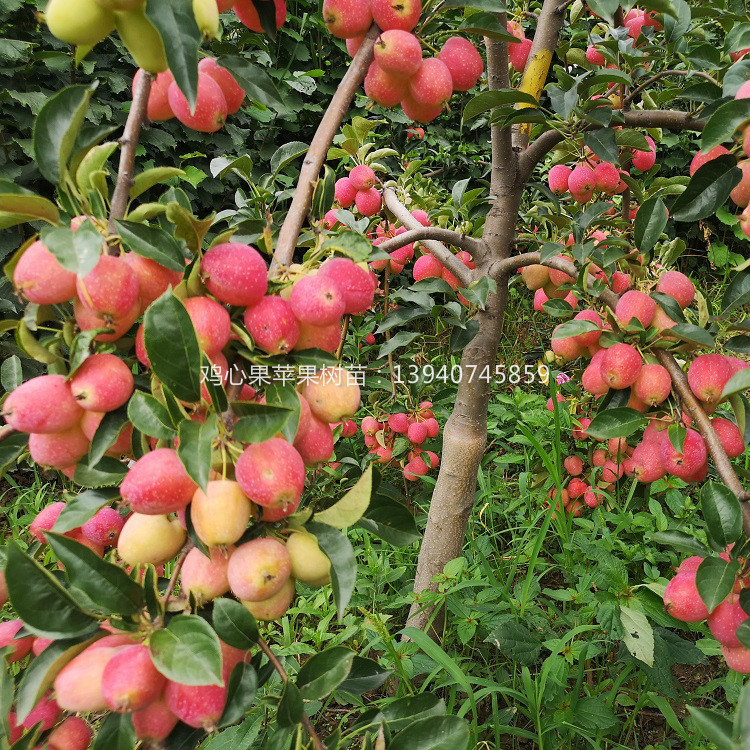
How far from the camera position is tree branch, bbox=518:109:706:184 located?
2.59 feet

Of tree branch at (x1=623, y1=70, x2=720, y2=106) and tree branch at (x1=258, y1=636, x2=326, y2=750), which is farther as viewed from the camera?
tree branch at (x1=623, y1=70, x2=720, y2=106)

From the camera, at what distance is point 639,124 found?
0.88 m

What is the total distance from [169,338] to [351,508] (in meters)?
0.19

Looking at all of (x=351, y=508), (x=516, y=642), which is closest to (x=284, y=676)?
(x=351, y=508)

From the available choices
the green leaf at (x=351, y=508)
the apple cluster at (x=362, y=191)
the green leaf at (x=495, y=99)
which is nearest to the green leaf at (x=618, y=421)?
the green leaf at (x=351, y=508)

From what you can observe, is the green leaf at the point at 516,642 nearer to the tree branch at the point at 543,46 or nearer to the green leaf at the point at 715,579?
the green leaf at the point at 715,579

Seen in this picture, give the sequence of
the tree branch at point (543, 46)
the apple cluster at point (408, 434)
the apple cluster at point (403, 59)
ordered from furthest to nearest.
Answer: the apple cluster at point (408, 434) → the tree branch at point (543, 46) → the apple cluster at point (403, 59)

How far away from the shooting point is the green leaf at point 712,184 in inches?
24.0

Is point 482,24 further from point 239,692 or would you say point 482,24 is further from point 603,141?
point 239,692

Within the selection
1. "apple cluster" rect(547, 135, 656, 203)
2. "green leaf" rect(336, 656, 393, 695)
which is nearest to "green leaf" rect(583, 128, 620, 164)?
"apple cluster" rect(547, 135, 656, 203)

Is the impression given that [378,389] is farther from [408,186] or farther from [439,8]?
[439,8]

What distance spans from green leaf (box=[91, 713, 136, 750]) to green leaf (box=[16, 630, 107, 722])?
5 cm

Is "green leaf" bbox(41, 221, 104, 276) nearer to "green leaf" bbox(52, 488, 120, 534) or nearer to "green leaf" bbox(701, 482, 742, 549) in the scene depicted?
"green leaf" bbox(52, 488, 120, 534)

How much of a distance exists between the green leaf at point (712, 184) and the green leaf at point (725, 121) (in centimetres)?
7
